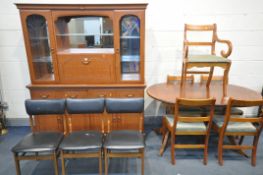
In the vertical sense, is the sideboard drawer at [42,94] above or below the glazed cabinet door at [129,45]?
below

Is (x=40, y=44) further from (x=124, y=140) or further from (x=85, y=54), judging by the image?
(x=124, y=140)

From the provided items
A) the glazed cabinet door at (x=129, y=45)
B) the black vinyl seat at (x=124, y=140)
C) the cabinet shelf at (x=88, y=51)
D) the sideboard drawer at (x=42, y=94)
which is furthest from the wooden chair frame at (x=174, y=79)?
the sideboard drawer at (x=42, y=94)

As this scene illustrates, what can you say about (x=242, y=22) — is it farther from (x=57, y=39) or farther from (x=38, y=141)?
(x=38, y=141)

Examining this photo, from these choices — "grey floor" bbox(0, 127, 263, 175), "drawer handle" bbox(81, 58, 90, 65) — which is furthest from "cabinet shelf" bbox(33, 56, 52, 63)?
"grey floor" bbox(0, 127, 263, 175)

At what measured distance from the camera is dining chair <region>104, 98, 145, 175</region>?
2.03m

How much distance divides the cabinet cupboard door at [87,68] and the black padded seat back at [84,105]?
0.43m

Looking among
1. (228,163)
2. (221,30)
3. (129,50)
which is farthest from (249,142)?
(129,50)

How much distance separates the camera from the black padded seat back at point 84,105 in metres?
2.33

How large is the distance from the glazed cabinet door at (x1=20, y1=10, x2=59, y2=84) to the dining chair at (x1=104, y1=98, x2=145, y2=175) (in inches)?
37.6

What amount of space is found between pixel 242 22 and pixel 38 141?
3141 mm

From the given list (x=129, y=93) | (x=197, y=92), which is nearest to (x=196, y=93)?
(x=197, y=92)

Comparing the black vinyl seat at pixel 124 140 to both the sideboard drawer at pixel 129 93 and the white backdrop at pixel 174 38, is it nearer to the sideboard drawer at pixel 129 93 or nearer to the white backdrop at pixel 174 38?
the sideboard drawer at pixel 129 93

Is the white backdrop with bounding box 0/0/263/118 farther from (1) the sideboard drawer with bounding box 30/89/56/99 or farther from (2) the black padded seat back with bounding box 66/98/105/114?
(2) the black padded seat back with bounding box 66/98/105/114

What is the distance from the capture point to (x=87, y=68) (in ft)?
8.69
